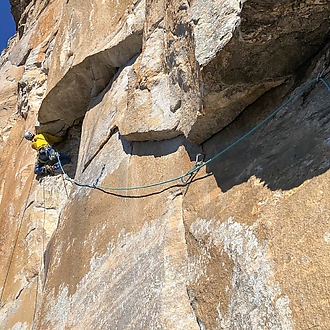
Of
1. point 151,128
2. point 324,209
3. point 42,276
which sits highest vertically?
point 324,209

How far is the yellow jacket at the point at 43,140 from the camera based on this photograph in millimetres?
7766

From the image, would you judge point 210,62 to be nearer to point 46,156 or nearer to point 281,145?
point 281,145

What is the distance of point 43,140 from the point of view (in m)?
7.82

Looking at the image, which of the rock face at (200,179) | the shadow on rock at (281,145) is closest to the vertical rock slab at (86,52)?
the rock face at (200,179)

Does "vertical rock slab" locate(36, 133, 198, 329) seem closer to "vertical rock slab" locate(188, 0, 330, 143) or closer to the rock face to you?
the rock face

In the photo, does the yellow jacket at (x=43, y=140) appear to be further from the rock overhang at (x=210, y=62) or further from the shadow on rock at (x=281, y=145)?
the shadow on rock at (x=281, y=145)

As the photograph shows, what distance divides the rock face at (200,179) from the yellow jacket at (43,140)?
1.70 m

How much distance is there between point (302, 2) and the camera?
2549mm

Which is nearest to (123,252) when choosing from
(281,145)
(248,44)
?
(281,145)

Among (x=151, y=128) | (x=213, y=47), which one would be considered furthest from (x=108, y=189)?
(x=213, y=47)

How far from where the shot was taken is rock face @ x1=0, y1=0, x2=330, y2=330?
101 inches

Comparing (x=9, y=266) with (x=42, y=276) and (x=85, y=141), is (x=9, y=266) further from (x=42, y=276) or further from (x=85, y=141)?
(x=85, y=141)

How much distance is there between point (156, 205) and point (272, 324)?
5.86 feet

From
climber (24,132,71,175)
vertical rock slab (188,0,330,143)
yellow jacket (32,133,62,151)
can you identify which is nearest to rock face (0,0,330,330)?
vertical rock slab (188,0,330,143)
